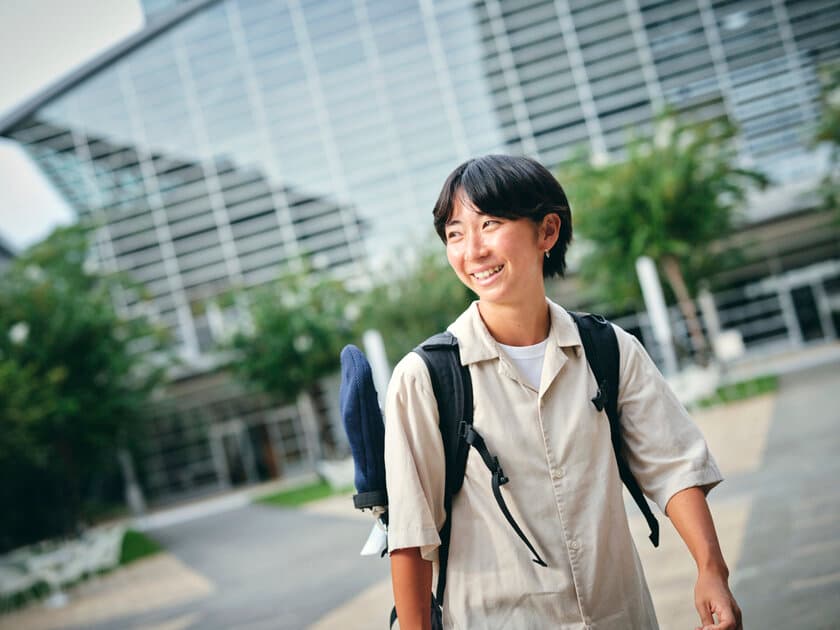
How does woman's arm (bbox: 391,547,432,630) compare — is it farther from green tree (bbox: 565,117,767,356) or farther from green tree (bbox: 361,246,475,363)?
green tree (bbox: 361,246,475,363)

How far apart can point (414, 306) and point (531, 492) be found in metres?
19.6

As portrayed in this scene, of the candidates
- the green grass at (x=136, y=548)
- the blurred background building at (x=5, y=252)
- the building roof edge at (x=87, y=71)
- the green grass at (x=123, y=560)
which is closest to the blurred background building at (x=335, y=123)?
the building roof edge at (x=87, y=71)

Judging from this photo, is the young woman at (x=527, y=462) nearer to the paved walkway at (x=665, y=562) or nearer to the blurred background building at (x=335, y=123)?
the paved walkway at (x=665, y=562)

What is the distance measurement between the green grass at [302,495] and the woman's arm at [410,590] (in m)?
15.5

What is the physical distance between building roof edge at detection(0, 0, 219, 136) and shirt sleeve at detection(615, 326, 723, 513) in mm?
28408

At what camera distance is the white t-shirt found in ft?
6.42

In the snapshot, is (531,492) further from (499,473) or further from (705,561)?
(705,561)

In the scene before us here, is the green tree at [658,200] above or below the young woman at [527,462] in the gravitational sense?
above

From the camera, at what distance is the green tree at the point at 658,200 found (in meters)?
17.0

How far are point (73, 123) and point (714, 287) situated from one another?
24.0 meters

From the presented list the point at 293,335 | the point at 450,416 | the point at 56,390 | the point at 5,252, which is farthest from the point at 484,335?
the point at 5,252

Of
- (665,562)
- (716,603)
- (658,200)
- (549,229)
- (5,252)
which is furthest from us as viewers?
(5,252)

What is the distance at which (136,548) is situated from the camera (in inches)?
661

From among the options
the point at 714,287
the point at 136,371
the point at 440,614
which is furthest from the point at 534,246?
the point at 714,287
